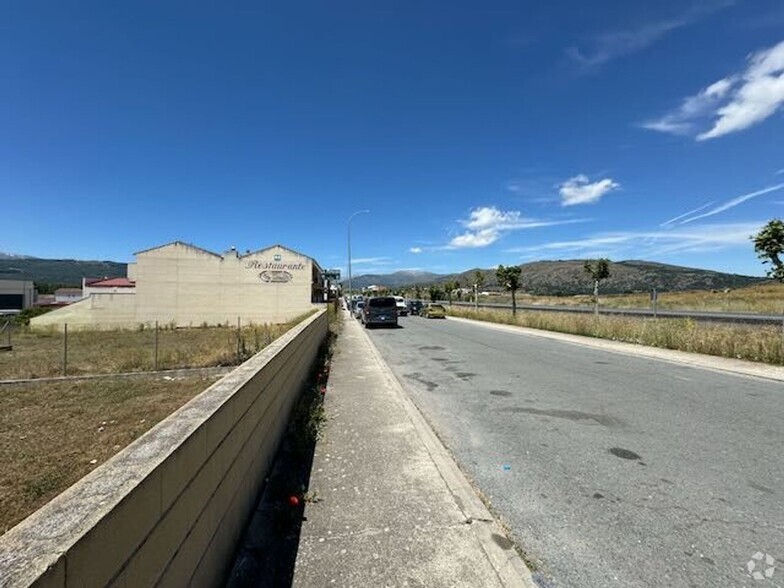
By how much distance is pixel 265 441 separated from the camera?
16.4 ft

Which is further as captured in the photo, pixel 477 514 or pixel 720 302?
pixel 720 302

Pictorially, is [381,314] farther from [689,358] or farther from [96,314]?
[96,314]

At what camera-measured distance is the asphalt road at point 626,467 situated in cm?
350

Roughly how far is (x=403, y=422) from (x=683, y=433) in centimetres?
380

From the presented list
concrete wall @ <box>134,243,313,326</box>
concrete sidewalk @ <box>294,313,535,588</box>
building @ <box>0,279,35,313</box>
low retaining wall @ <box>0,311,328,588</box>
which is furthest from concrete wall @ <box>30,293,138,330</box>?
building @ <box>0,279,35,313</box>

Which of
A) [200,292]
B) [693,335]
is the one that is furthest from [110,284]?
[693,335]

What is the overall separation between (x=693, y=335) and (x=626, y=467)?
12886 millimetres

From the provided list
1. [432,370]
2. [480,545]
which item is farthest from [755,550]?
[432,370]

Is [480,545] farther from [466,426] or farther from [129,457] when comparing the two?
[466,426]

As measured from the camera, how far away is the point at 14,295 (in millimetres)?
97750

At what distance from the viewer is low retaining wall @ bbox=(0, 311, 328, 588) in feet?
5.00

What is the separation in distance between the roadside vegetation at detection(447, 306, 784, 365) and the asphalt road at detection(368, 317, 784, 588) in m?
3.04

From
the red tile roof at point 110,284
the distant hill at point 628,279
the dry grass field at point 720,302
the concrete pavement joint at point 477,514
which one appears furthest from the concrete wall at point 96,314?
the distant hill at point 628,279

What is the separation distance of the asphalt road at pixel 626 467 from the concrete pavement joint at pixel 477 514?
0.48 feet
